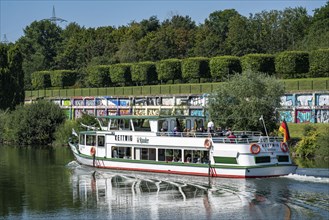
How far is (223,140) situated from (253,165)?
2735mm

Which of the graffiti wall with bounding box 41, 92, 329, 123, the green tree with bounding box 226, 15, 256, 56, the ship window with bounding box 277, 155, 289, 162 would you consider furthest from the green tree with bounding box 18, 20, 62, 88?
the ship window with bounding box 277, 155, 289, 162

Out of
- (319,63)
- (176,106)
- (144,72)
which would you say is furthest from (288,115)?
(144,72)

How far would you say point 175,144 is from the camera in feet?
165

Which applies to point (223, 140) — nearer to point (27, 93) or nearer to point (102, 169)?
point (102, 169)

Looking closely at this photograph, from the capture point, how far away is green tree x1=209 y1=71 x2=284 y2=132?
64.0m

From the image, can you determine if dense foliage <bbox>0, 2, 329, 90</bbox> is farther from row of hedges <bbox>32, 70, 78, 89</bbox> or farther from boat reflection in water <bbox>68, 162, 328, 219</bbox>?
boat reflection in water <bbox>68, 162, 328, 219</bbox>

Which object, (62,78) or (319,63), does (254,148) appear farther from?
(62,78)

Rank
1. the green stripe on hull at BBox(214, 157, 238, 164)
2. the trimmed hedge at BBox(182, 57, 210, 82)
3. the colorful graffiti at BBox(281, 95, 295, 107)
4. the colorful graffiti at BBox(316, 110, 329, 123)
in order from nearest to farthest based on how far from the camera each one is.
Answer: the green stripe on hull at BBox(214, 157, 238, 164), the colorful graffiti at BBox(316, 110, 329, 123), the colorful graffiti at BBox(281, 95, 295, 107), the trimmed hedge at BBox(182, 57, 210, 82)

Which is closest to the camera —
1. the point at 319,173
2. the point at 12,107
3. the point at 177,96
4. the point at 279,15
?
the point at 319,173

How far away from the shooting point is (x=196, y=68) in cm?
9925

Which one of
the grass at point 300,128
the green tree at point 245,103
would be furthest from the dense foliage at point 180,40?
the green tree at point 245,103

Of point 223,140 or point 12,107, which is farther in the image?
point 12,107

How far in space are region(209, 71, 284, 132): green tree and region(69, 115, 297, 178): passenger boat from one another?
34.0ft

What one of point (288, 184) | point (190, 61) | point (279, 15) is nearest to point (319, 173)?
point (288, 184)
